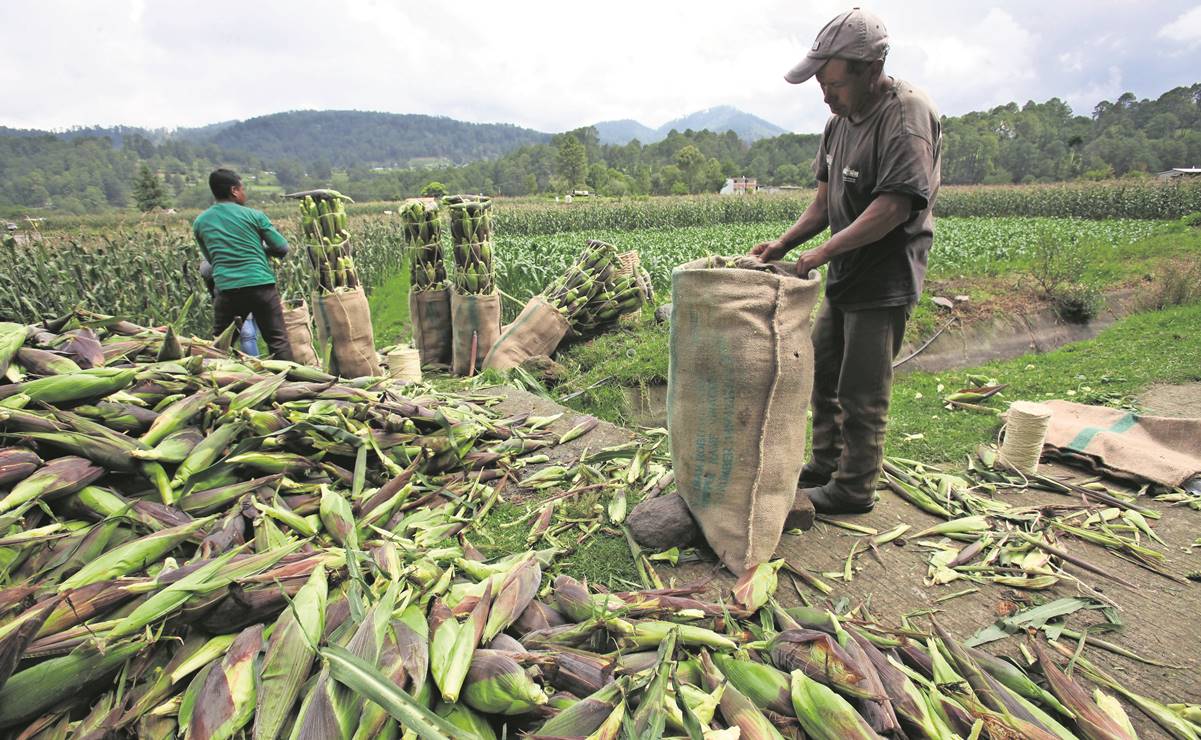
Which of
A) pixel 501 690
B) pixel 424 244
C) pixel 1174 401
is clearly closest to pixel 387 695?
pixel 501 690

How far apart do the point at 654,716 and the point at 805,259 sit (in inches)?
68.9

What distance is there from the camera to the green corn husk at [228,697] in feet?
4.25

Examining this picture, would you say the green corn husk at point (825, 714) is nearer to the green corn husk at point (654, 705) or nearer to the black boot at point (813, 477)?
the green corn husk at point (654, 705)

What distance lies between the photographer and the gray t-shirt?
223 cm

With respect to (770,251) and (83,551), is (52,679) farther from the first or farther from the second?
(770,251)

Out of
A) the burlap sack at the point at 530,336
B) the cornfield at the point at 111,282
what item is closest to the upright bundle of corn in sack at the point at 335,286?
the burlap sack at the point at 530,336

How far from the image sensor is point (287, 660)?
1.41 meters

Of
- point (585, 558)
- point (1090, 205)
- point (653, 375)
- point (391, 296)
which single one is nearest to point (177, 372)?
point (585, 558)

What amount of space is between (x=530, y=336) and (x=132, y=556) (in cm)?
439

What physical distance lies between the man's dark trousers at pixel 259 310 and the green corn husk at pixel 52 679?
4.28 m

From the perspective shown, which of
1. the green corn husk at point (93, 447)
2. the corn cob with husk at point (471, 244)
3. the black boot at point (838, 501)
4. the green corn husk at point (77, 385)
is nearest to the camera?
the green corn husk at point (93, 447)

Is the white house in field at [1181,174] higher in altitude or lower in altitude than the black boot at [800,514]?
higher

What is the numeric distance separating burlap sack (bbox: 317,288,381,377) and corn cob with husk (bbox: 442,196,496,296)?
1.01 m

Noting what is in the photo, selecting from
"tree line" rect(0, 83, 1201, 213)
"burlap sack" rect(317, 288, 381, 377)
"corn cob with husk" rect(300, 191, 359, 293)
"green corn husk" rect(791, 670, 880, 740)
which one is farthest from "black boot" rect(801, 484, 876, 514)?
"tree line" rect(0, 83, 1201, 213)
